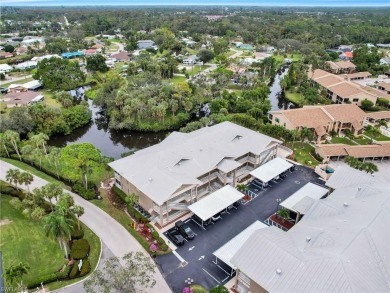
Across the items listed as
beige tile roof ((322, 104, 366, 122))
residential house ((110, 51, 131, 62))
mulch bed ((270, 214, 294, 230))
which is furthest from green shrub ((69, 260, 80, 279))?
residential house ((110, 51, 131, 62))

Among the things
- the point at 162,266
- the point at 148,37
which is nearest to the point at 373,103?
the point at 162,266

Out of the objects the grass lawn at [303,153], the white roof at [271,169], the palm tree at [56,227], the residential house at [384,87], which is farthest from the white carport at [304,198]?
the residential house at [384,87]

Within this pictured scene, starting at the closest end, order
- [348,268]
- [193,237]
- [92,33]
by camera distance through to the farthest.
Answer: [348,268]
[193,237]
[92,33]

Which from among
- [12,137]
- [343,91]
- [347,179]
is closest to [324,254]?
[347,179]

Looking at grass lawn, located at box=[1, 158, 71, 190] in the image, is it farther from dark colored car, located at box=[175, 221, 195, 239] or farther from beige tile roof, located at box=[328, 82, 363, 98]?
beige tile roof, located at box=[328, 82, 363, 98]

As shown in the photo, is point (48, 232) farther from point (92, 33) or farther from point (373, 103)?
point (92, 33)

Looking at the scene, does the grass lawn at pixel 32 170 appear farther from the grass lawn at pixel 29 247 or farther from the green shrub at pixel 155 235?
the green shrub at pixel 155 235

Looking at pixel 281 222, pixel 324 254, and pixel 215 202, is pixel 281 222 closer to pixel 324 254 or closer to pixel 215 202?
pixel 215 202
